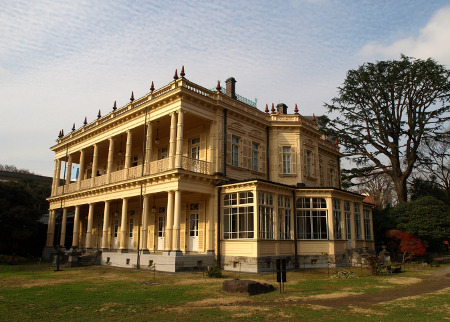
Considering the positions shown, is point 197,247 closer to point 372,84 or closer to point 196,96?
point 196,96

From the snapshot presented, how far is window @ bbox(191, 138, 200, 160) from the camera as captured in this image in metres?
21.8

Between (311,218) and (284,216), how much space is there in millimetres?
2066

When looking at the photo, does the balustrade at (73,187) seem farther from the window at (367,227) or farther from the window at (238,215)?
the window at (367,227)

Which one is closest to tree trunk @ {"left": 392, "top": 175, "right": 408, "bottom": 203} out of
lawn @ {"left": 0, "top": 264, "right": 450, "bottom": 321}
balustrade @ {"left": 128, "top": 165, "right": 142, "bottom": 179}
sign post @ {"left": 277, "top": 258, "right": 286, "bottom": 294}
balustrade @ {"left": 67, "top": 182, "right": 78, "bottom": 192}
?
lawn @ {"left": 0, "top": 264, "right": 450, "bottom": 321}

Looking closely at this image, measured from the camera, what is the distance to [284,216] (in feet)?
66.5

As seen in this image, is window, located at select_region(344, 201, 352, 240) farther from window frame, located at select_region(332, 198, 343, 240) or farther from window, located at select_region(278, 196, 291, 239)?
window, located at select_region(278, 196, 291, 239)

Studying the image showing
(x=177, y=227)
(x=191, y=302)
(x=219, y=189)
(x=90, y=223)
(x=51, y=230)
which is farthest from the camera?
(x=51, y=230)

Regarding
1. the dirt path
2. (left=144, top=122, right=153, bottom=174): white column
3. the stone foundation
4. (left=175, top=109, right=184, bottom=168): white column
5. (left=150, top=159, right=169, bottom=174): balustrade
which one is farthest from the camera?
(left=144, top=122, right=153, bottom=174): white column

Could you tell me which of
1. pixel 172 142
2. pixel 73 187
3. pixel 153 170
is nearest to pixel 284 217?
pixel 172 142

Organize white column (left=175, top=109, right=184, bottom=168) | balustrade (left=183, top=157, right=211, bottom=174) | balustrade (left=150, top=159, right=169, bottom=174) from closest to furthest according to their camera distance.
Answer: white column (left=175, top=109, right=184, bottom=168), balustrade (left=150, top=159, right=169, bottom=174), balustrade (left=183, top=157, right=211, bottom=174)

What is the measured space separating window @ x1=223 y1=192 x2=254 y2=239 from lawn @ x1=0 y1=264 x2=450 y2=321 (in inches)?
213

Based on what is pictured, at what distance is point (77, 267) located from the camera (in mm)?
21109

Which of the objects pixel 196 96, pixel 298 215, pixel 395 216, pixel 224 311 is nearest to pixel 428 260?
pixel 395 216

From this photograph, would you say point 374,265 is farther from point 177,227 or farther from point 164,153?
point 164,153
